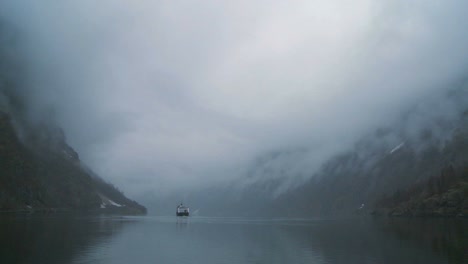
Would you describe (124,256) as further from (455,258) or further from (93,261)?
(455,258)

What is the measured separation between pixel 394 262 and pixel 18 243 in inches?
2399

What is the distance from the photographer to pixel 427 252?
76062mm

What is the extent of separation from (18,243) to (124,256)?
20.6 m

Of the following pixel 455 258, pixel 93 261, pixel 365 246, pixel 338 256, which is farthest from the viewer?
pixel 365 246

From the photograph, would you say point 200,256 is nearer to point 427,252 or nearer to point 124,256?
point 124,256

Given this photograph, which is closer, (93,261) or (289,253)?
(93,261)

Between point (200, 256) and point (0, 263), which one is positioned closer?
point (0, 263)

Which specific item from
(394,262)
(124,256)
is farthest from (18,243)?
(394,262)

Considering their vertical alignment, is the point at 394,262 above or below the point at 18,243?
below

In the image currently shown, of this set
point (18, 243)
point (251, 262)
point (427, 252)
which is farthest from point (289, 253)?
point (18, 243)

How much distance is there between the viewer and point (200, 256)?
70.6 metres

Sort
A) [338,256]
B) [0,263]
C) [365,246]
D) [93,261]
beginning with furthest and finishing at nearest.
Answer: [365,246] → [338,256] → [93,261] → [0,263]

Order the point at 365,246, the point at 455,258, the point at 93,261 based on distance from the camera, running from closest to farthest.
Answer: the point at 93,261 < the point at 455,258 < the point at 365,246

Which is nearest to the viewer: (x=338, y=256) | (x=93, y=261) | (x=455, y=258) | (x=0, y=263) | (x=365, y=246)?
(x=0, y=263)
